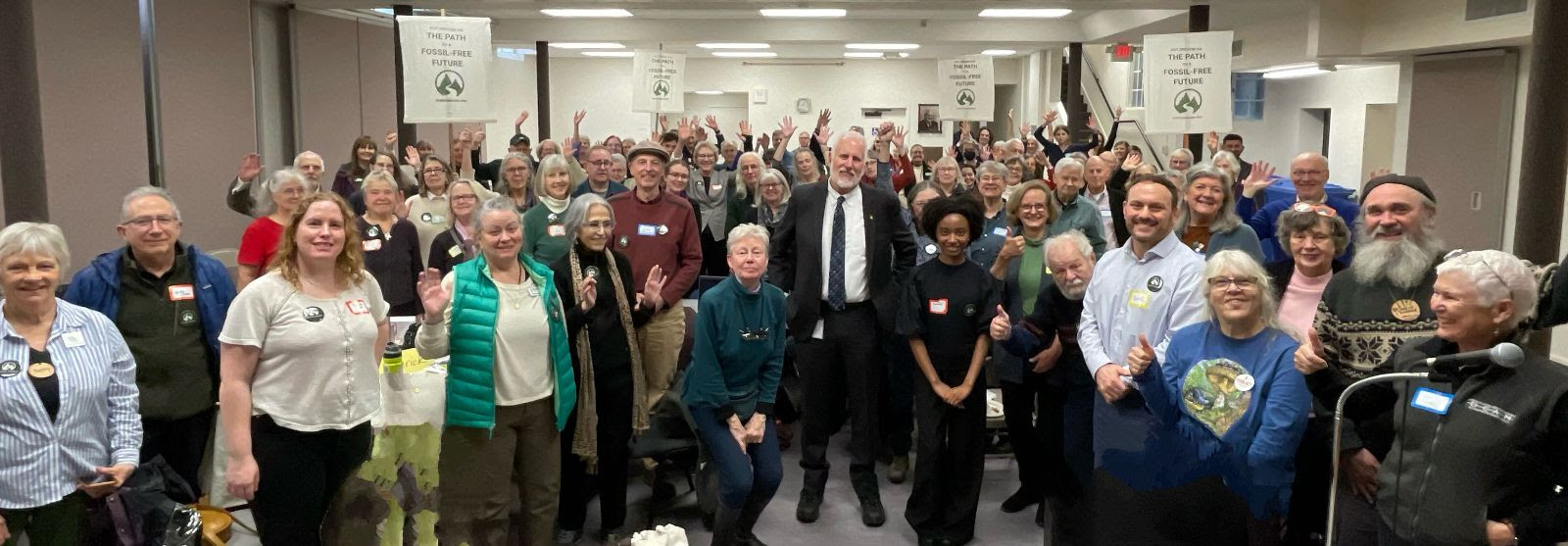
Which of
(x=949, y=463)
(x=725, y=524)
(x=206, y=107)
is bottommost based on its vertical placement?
(x=725, y=524)

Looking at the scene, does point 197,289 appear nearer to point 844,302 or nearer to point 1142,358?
point 844,302

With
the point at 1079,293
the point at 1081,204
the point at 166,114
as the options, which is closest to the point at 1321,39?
the point at 1081,204

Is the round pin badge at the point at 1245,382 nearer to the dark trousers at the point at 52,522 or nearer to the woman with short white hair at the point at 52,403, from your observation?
Result: the woman with short white hair at the point at 52,403

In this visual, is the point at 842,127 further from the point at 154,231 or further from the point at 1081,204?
the point at 154,231

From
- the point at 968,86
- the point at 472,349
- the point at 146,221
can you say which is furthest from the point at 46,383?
the point at 968,86

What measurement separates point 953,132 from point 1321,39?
9.12 metres

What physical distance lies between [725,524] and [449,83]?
4.16 m

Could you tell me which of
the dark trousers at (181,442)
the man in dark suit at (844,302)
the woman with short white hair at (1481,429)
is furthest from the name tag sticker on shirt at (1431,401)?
the dark trousers at (181,442)

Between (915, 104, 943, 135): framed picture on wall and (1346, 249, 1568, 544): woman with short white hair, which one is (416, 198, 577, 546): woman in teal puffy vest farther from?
(915, 104, 943, 135): framed picture on wall

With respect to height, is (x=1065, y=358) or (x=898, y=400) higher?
(x=1065, y=358)

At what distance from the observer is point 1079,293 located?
3.93 m

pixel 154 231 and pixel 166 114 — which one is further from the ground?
pixel 166 114

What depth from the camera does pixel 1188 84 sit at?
7.57 meters

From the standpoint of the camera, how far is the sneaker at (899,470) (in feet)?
16.8
